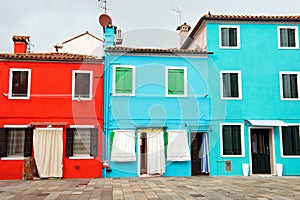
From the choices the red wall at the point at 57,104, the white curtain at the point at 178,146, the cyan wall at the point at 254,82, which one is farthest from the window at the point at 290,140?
the red wall at the point at 57,104

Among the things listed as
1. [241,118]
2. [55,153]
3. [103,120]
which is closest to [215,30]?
[241,118]

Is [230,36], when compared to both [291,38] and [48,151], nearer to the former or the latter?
[291,38]

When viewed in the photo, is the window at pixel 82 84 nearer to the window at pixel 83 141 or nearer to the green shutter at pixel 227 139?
the window at pixel 83 141

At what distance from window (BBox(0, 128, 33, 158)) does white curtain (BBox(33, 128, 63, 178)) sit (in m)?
0.32

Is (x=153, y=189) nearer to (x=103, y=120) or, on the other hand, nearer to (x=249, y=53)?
(x=103, y=120)

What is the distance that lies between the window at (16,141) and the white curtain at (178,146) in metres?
6.34

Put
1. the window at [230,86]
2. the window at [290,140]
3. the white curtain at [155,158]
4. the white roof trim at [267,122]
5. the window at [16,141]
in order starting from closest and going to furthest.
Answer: the window at [16,141] < the white curtain at [155,158] < the white roof trim at [267,122] < the window at [290,140] < the window at [230,86]

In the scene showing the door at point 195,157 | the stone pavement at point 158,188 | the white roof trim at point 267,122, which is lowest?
the stone pavement at point 158,188

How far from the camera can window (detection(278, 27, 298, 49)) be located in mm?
16969

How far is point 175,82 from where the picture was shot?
1623cm

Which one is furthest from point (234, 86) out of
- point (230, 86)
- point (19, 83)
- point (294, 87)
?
point (19, 83)

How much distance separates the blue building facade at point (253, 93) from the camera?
15.9 m

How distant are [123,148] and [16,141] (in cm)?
482

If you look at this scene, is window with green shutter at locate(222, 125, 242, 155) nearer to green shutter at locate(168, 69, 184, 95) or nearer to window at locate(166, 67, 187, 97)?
window at locate(166, 67, 187, 97)
